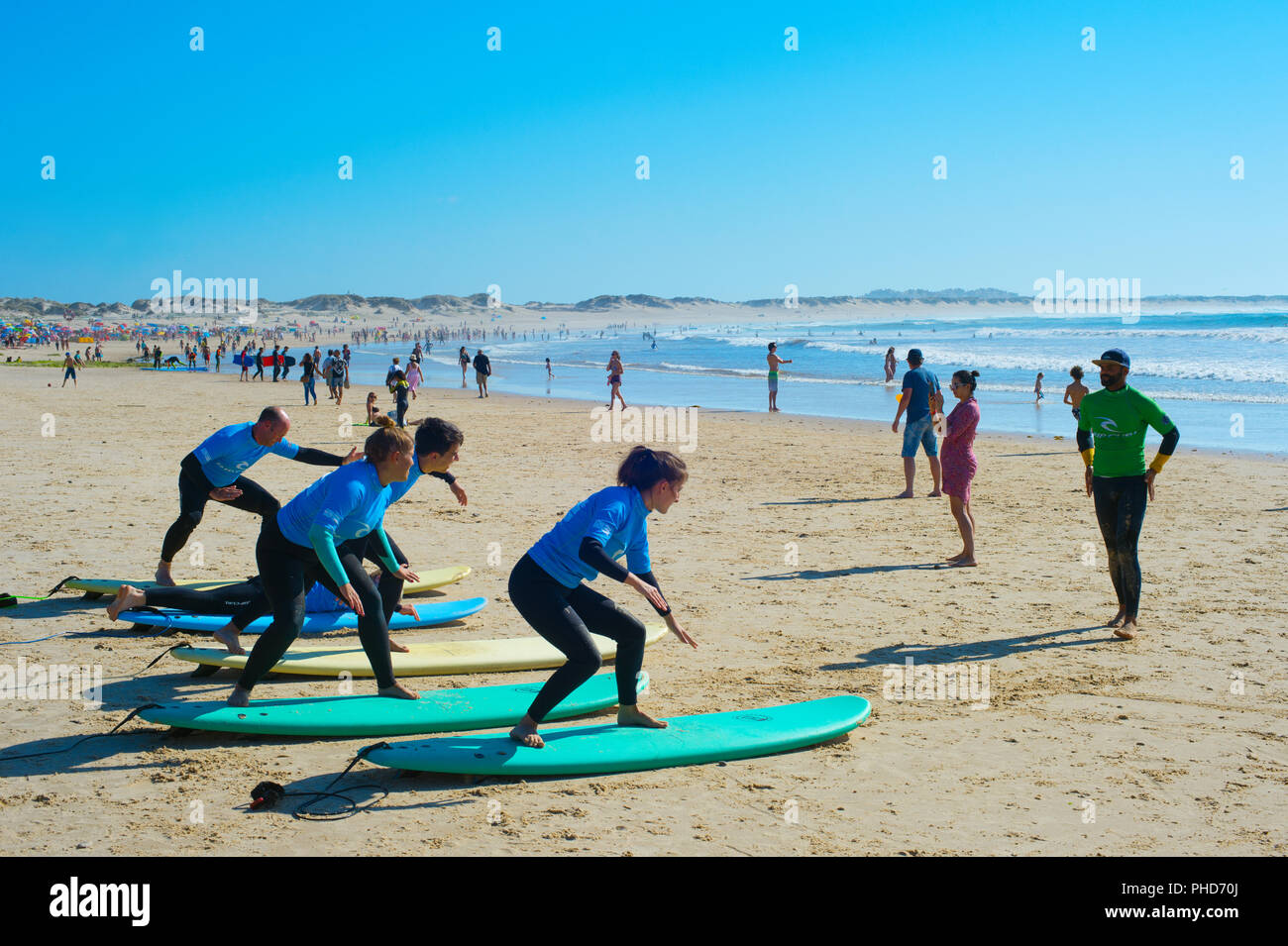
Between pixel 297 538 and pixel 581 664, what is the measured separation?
1773mm

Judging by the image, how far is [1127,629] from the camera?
7293 millimetres

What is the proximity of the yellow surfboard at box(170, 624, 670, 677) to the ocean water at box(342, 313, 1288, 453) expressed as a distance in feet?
51.9

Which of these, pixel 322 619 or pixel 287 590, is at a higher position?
pixel 287 590

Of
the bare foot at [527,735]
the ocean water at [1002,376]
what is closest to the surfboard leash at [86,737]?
the bare foot at [527,735]

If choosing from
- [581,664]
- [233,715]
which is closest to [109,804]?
[233,715]

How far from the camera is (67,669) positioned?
20.9 feet

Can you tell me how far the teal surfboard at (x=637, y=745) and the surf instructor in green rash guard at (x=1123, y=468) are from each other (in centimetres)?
293

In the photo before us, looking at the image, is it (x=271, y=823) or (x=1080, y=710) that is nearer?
(x=271, y=823)

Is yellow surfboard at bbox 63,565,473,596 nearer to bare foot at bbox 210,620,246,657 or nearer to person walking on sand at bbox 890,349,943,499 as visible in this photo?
bare foot at bbox 210,620,246,657

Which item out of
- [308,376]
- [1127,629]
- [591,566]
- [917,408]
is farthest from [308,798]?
[308,376]

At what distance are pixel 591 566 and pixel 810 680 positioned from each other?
2.58 meters
